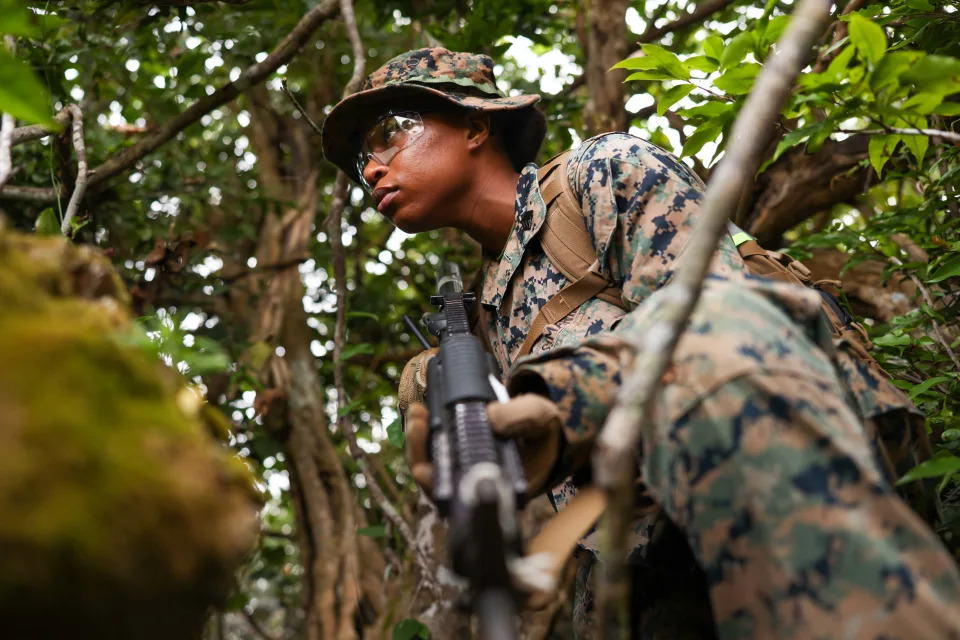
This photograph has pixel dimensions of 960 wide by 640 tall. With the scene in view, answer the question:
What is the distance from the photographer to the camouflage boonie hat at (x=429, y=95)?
2.49m

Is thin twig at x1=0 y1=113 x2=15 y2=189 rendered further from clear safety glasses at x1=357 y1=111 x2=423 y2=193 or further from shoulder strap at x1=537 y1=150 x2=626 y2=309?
shoulder strap at x1=537 y1=150 x2=626 y2=309

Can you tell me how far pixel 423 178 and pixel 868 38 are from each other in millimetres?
1256

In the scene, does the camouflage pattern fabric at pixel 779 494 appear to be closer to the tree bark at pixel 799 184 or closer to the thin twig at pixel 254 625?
the tree bark at pixel 799 184

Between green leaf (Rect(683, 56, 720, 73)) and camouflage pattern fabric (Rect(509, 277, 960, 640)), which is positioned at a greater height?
green leaf (Rect(683, 56, 720, 73))

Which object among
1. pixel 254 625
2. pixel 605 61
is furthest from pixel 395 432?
pixel 254 625

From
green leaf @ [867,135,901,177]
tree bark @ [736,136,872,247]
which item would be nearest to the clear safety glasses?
green leaf @ [867,135,901,177]

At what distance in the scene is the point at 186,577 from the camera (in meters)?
0.92

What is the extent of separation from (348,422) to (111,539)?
2541 mm

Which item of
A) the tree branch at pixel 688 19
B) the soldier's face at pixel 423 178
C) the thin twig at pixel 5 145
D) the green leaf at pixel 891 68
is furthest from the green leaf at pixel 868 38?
the tree branch at pixel 688 19

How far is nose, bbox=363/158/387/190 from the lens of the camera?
2.46 m

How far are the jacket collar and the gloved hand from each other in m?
0.94

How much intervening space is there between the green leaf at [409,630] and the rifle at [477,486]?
202 cm

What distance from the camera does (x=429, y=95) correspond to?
8.23 feet

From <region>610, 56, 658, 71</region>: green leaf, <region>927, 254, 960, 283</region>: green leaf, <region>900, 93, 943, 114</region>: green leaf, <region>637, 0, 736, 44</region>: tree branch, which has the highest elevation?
<region>637, 0, 736, 44</region>: tree branch
